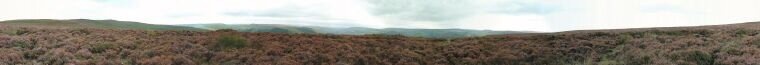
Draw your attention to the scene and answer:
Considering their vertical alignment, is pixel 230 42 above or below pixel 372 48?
above

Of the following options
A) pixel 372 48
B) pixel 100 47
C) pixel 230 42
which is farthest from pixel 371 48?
pixel 100 47

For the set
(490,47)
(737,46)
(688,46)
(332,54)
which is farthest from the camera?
(490,47)

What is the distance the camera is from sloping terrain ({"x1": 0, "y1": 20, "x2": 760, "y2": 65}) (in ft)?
83.0

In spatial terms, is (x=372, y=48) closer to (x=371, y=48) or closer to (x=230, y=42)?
(x=371, y=48)

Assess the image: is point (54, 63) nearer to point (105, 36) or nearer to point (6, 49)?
point (6, 49)

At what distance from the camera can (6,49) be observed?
27953mm

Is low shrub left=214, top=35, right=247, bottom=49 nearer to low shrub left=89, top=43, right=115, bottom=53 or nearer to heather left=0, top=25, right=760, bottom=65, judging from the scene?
heather left=0, top=25, right=760, bottom=65

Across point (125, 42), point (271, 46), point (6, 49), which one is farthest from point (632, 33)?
point (6, 49)

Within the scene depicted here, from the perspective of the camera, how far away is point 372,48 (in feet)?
99.7

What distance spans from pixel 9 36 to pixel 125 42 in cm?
615

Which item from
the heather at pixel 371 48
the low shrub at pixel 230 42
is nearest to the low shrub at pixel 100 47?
the heather at pixel 371 48

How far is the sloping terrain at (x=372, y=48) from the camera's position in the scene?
2531 centimetres

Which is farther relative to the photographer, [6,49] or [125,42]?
[125,42]

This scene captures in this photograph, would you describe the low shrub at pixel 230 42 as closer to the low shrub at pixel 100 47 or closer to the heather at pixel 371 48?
the heather at pixel 371 48
